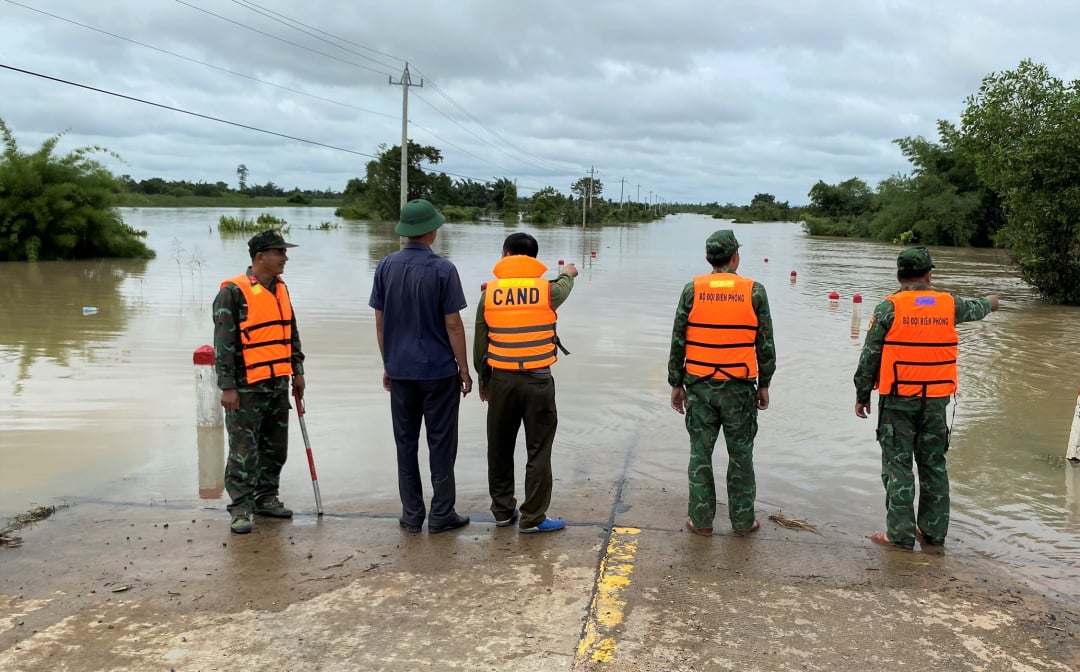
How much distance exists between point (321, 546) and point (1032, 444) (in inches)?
270

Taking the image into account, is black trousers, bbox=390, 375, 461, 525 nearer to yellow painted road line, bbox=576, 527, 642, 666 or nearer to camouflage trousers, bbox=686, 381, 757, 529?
yellow painted road line, bbox=576, 527, 642, 666

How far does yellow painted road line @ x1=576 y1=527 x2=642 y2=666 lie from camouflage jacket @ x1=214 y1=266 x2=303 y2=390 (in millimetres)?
2501

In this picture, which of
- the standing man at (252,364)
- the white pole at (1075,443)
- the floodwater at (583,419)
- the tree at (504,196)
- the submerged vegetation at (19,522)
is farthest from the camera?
the tree at (504,196)

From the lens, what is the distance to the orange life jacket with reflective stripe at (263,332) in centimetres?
497

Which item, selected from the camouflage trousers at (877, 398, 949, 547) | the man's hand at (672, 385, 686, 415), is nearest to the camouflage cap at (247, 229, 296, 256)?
the man's hand at (672, 385, 686, 415)

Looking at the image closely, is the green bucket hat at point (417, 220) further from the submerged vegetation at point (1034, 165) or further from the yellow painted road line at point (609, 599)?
the submerged vegetation at point (1034, 165)

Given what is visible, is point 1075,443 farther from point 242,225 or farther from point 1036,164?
point 242,225

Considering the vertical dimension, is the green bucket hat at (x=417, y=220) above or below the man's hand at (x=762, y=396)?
above

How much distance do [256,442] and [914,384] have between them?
13.4 feet

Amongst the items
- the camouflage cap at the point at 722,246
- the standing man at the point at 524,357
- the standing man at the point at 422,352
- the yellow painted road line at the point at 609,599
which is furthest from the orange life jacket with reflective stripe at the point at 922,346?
the standing man at the point at 422,352

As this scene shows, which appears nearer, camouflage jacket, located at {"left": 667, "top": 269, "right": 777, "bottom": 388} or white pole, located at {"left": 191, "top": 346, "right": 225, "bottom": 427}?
camouflage jacket, located at {"left": 667, "top": 269, "right": 777, "bottom": 388}

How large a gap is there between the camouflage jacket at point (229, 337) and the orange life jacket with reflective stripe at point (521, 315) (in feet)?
5.14

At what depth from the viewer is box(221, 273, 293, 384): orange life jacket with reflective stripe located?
16.3 ft

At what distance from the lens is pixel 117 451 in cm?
697
